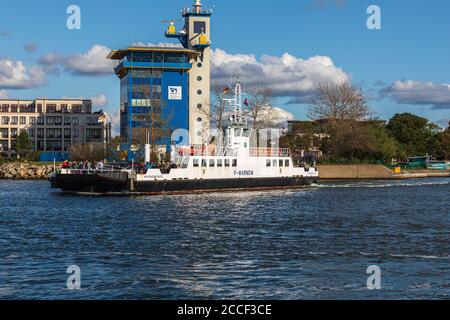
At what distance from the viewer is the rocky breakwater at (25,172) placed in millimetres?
116312

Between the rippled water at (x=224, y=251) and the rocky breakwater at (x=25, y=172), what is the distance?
6613 centimetres

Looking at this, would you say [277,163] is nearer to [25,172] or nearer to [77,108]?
[25,172]

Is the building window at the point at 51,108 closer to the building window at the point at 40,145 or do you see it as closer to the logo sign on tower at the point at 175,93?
the building window at the point at 40,145

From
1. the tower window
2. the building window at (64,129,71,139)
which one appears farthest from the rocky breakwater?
the building window at (64,129,71,139)

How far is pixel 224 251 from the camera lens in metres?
29.2

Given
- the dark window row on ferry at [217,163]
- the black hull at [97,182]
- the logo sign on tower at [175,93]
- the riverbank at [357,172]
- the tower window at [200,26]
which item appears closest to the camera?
the black hull at [97,182]

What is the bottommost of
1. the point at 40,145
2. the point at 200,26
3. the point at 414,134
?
the point at 40,145

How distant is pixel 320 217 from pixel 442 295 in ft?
76.6

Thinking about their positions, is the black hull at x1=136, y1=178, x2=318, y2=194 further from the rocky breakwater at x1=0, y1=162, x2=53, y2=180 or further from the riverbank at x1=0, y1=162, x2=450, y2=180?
the rocky breakwater at x1=0, y1=162, x2=53, y2=180

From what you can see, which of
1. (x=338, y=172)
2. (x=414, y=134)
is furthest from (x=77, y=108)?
(x=338, y=172)

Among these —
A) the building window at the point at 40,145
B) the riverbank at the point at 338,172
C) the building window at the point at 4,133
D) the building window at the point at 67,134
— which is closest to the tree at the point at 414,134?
the riverbank at the point at 338,172

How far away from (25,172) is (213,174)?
2263 inches
